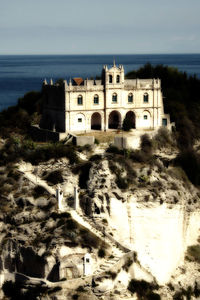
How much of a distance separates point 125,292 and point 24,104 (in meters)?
41.3

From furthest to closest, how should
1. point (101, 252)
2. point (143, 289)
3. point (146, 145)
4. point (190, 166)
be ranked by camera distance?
point (190, 166) < point (146, 145) < point (143, 289) < point (101, 252)

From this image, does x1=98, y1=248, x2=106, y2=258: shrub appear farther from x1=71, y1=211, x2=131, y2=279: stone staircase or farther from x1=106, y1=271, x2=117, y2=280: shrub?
x1=106, y1=271, x2=117, y2=280: shrub

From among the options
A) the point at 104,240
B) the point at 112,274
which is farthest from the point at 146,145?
the point at 112,274

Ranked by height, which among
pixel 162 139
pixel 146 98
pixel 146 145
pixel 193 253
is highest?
pixel 146 98

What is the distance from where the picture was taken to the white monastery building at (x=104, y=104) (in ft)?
Result: 260

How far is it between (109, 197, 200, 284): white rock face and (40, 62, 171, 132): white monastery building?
13.9m

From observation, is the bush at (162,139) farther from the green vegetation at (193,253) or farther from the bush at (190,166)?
the green vegetation at (193,253)

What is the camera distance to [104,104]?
80.9 metres

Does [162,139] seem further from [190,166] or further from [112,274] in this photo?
[112,274]

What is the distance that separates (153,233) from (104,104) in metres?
18.6

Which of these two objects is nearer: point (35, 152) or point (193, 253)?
point (193, 253)

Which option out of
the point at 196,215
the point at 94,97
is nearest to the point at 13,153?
the point at 94,97

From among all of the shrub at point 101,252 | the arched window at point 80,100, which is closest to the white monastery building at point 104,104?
the arched window at point 80,100

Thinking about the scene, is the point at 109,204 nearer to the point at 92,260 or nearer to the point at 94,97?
the point at 92,260
